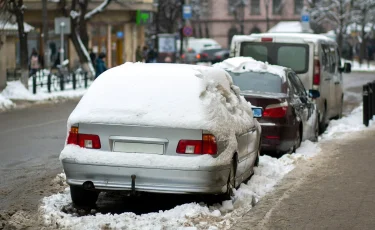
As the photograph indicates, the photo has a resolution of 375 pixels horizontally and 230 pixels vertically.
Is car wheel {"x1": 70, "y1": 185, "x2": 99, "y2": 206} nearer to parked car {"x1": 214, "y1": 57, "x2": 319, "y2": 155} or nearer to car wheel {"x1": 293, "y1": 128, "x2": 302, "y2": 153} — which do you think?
parked car {"x1": 214, "y1": 57, "x2": 319, "y2": 155}

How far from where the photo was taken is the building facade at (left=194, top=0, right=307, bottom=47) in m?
99.4

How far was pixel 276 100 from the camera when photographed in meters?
13.6

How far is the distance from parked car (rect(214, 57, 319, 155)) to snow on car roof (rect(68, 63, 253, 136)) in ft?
11.5

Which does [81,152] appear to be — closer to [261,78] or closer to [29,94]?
[261,78]

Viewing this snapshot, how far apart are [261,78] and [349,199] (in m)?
5.03

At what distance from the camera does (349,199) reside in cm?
971

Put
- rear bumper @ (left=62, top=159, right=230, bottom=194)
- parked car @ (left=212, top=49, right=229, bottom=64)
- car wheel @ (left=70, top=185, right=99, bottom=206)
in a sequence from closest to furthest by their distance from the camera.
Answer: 1. rear bumper @ (left=62, top=159, right=230, bottom=194)
2. car wheel @ (left=70, top=185, right=99, bottom=206)
3. parked car @ (left=212, top=49, right=229, bottom=64)

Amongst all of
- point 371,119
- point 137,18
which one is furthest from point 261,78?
point 137,18

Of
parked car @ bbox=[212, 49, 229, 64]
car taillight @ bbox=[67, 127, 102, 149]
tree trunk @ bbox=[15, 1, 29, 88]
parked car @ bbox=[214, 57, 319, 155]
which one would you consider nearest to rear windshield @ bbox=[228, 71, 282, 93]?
parked car @ bbox=[214, 57, 319, 155]

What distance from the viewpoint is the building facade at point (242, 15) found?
99.4 metres

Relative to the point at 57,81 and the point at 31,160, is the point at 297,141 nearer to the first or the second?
the point at 31,160

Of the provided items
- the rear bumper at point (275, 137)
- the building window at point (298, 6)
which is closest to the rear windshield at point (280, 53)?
the rear bumper at point (275, 137)

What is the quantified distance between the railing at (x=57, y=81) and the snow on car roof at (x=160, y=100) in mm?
22794

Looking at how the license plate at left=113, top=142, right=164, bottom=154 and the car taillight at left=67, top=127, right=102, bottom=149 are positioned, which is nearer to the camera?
the license plate at left=113, top=142, right=164, bottom=154
